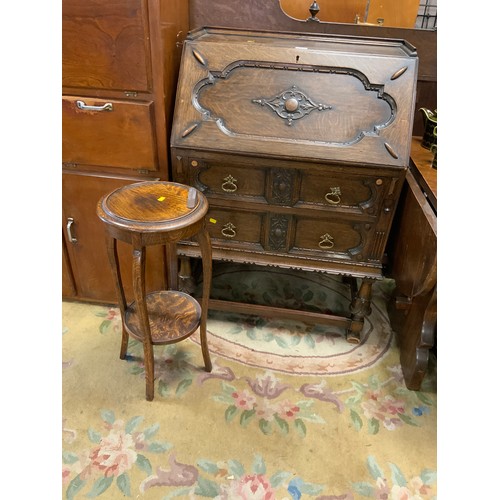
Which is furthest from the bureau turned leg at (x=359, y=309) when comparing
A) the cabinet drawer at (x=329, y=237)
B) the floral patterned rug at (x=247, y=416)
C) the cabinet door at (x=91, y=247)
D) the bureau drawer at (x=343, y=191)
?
the cabinet door at (x=91, y=247)

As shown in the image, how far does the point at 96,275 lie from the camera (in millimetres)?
1877

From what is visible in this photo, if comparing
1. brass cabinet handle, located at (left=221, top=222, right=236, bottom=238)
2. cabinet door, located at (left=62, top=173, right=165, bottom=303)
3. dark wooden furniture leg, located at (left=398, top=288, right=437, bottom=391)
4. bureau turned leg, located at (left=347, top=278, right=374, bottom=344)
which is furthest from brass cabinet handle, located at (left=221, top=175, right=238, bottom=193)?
dark wooden furniture leg, located at (left=398, top=288, right=437, bottom=391)

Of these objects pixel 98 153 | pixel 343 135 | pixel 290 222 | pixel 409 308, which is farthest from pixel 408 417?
pixel 98 153

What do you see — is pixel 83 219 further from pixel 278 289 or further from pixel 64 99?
pixel 278 289

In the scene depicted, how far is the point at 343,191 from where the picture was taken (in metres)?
1.50

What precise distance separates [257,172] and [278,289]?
0.86 metres

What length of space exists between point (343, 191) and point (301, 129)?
0.28 metres

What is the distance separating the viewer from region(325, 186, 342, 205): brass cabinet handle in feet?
4.92

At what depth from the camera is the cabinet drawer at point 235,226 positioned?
5.33 feet

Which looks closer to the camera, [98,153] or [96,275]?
[98,153]

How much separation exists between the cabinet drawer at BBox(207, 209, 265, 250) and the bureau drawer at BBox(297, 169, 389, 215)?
8.4 inches

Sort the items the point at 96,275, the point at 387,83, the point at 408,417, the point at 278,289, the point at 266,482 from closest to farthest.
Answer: the point at 266,482 → the point at 387,83 → the point at 408,417 → the point at 96,275 → the point at 278,289

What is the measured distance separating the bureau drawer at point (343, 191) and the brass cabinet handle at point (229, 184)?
10.2 inches

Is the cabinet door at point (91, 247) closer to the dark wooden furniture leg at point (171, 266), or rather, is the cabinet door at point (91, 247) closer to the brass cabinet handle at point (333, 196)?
the dark wooden furniture leg at point (171, 266)
